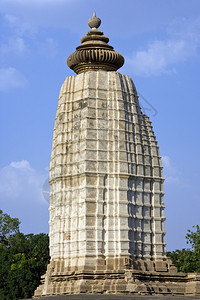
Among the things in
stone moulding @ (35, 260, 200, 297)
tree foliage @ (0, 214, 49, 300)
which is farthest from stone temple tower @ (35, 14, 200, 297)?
tree foliage @ (0, 214, 49, 300)

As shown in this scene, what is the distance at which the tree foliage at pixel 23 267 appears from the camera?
4559 centimetres

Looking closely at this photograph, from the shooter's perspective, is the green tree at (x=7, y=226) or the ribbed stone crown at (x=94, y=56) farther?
the green tree at (x=7, y=226)

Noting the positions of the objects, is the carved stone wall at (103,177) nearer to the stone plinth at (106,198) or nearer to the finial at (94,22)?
the stone plinth at (106,198)

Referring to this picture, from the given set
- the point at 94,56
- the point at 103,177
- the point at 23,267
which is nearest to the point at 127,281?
the point at 103,177

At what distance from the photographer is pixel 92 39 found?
3416cm

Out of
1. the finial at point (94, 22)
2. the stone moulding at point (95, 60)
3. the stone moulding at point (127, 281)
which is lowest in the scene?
the stone moulding at point (127, 281)

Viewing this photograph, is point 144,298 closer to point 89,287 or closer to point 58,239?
point 89,287

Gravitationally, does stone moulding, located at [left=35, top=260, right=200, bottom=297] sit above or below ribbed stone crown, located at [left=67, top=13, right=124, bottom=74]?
below

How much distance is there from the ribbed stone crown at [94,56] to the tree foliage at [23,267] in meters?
19.3

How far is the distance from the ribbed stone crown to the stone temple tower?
0.06 metres

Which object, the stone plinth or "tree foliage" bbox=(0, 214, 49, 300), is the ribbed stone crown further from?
"tree foliage" bbox=(0, 214, 49, 300)

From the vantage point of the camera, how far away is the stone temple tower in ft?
96.5

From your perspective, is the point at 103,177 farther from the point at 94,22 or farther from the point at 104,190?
the point at 94,22

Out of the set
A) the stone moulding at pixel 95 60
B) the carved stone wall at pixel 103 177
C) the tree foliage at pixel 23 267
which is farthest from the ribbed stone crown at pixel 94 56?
the tree foliage at pixel 23 267
